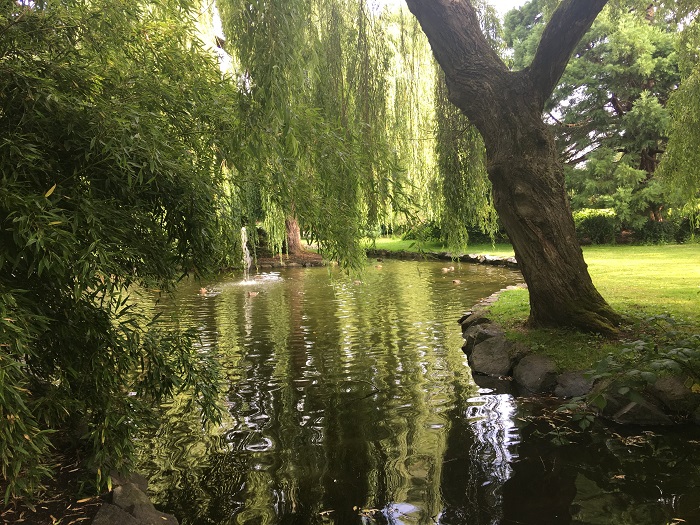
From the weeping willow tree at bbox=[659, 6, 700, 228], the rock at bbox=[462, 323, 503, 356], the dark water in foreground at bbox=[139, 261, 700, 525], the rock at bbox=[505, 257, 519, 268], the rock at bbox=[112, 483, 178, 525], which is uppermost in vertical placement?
the weeping willow tree at bbox=[659, 6, 700, 228]

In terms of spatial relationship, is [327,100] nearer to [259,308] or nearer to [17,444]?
[17,444]

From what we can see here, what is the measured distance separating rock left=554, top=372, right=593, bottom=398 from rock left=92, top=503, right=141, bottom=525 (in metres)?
4.32

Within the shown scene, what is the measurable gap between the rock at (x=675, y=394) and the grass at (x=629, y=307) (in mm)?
470

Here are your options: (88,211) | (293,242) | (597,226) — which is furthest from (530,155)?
(293,242)

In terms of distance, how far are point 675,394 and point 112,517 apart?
469cm

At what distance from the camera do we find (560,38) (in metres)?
6.39

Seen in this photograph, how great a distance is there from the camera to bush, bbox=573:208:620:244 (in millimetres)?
22391

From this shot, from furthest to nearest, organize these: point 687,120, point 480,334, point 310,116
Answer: point 687,120, point 480,334, point 310,116

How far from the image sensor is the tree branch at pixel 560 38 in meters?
6.18

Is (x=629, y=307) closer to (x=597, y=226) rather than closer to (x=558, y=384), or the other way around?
(x=558, y=384)

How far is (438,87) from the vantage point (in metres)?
8.22

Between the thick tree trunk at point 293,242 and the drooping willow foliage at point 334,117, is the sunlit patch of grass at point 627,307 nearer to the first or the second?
the drooping willow foliage at point 334,117

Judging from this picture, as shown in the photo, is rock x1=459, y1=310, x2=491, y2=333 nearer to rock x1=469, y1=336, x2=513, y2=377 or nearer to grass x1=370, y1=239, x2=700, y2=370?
grass x1=370, y1=239, x2=700, y2=370

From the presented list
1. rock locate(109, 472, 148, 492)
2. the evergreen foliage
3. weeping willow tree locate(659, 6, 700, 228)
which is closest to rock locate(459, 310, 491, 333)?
weeping willow tree locate(659, 6, 700, 228)
